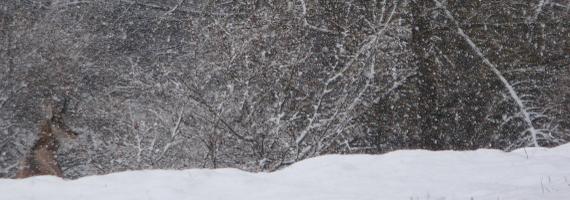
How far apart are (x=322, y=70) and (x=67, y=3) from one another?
462 inches

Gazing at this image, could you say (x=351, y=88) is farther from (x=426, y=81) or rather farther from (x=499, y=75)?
(x=499, y=75)

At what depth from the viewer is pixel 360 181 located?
7.71 meters

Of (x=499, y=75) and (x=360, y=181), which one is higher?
(x=360, y=181)

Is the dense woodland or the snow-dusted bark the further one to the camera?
the snow-dusted bark

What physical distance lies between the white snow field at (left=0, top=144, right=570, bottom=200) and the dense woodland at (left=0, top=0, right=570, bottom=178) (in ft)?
15.3

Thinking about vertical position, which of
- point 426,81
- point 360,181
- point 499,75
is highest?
point 360,181

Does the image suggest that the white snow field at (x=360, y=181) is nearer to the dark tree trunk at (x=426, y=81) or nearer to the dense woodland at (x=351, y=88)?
the dense woodland at (x=351, y=88)

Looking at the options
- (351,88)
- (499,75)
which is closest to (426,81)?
(499,75)

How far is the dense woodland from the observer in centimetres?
1410

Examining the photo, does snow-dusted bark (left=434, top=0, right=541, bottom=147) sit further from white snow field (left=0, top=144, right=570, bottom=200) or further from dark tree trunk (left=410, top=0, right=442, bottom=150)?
white snow field (left=0, top=144, right=570, bottom=200)

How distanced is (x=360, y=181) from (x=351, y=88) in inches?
268

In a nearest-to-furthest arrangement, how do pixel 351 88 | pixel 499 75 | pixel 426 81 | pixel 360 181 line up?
1. pixel 360 181
2. pixel 351 88
3. pixel 499 75
4. pixel 426 81

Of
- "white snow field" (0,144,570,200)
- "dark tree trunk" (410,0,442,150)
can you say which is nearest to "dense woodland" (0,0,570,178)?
"dark tree trunk" (410,0,442,150)

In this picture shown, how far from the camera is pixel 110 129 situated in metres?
18.0
